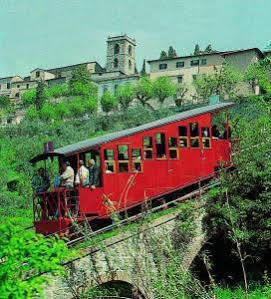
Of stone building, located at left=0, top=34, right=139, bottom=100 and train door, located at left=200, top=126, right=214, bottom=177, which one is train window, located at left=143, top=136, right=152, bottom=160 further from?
stone building, located at left=0, top=34, right=139, bottom=100

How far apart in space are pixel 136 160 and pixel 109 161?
116 cm

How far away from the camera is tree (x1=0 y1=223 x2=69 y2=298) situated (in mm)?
11391

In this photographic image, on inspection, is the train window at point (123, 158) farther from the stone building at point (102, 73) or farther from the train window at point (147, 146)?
the stone building at point (102, 73)

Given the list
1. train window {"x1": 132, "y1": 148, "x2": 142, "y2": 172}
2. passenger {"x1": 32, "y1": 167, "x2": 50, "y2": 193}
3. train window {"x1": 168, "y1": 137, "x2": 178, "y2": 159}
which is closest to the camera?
passenger {"x1": 32, "y1": 167, "x2": 50, "y2": 193}

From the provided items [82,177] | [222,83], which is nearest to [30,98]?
[222,83]

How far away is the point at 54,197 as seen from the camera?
18.2 metres

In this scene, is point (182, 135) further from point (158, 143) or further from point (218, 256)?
point (218, 256)

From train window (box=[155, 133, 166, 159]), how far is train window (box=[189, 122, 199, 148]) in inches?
57.5

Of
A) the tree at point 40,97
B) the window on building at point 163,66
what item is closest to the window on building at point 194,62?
the window on building at point 163,66

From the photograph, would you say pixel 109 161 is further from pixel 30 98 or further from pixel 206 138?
pixel 30 98

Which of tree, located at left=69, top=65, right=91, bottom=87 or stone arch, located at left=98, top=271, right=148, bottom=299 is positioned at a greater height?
tree, located at left=69, top=65, right=91, bottom=87

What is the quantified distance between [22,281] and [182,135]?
10861 mm

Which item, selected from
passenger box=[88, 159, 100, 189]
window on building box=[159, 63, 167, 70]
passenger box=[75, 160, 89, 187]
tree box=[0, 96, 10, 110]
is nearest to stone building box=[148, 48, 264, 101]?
window on building box=[159, 63, 167, 70]

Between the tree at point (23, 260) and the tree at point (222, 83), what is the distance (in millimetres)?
50739
